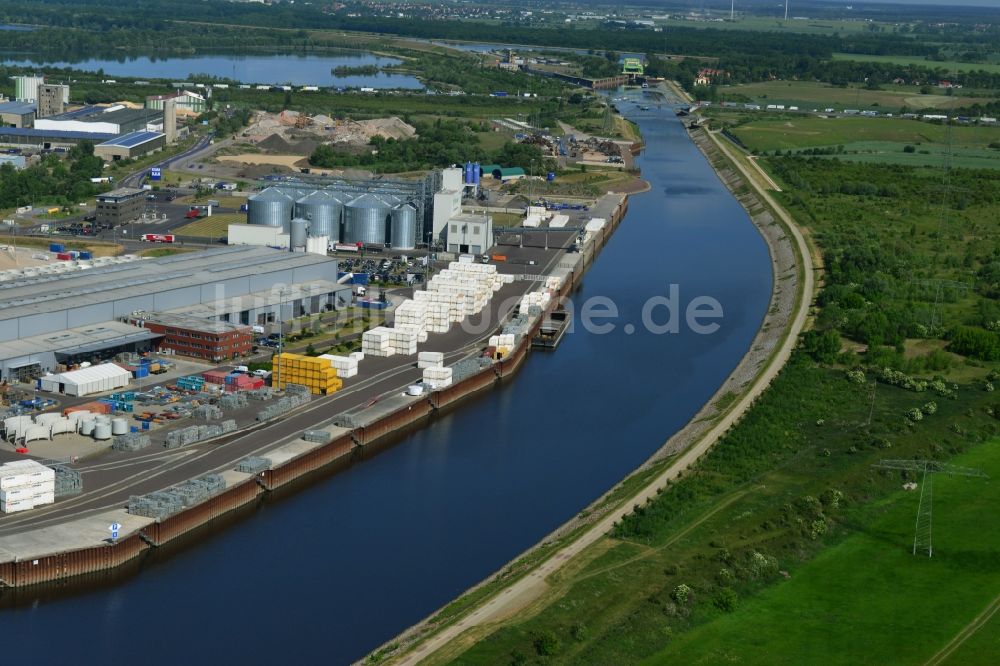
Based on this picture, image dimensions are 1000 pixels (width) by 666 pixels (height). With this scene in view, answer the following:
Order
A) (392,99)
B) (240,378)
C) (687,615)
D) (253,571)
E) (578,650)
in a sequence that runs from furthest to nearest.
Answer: (392,99), (240,378), (253,571), (687,615), (578,650)

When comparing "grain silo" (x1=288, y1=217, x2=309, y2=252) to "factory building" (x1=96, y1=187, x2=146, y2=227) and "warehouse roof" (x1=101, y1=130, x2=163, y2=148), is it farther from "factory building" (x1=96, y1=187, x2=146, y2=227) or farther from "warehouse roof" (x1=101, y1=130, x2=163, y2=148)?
"warehouse roof" (x1=101, y1=130, x2=163, y2=148)

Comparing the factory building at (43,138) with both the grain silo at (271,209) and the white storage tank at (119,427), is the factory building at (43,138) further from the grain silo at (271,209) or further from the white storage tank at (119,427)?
the white storage tank at (119,427)

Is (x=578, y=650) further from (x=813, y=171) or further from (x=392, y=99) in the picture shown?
(x=392, y=99)

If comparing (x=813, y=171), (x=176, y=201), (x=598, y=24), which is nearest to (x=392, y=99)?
(x=813, y=171)

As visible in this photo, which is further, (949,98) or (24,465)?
(949,98)

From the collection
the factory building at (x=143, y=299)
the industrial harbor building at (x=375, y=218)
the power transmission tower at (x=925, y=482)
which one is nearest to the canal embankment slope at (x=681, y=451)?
the power transmission tower at (x=925, y=482)

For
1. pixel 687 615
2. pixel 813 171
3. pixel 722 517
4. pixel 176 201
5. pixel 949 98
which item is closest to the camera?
pixel 687 615
